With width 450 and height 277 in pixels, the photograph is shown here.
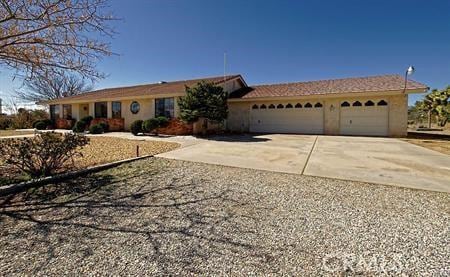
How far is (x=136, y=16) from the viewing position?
6266 mm

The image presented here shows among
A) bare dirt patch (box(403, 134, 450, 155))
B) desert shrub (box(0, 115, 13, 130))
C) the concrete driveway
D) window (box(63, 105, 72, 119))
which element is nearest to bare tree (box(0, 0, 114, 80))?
the concrete driveway

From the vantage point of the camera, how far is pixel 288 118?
53.6 ft

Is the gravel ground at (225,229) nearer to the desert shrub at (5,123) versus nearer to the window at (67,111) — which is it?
the window at (67,111)

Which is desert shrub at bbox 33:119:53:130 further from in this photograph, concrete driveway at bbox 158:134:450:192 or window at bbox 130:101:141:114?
concrete driveway at bbox 158:134:450:192

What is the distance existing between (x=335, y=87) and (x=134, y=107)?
16.1 metres

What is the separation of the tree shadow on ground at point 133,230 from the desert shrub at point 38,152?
80 cm

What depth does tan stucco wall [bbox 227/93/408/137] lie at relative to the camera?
1339 cm

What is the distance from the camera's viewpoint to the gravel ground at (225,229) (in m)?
2.22

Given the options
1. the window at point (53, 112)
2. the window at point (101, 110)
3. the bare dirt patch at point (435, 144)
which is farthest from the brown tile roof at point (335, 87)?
the window at point (53, 112)

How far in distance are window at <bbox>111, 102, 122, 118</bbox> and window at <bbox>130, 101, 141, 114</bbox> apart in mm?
1355

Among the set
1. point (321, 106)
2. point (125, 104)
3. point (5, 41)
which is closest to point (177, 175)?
point (5, 41)

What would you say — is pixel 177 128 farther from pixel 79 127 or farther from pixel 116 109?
pixel 79 127

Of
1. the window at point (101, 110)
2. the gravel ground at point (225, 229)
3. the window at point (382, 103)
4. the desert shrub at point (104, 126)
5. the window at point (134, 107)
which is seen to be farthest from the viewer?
the window at point (101, 110)

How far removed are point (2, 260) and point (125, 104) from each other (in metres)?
18.1
